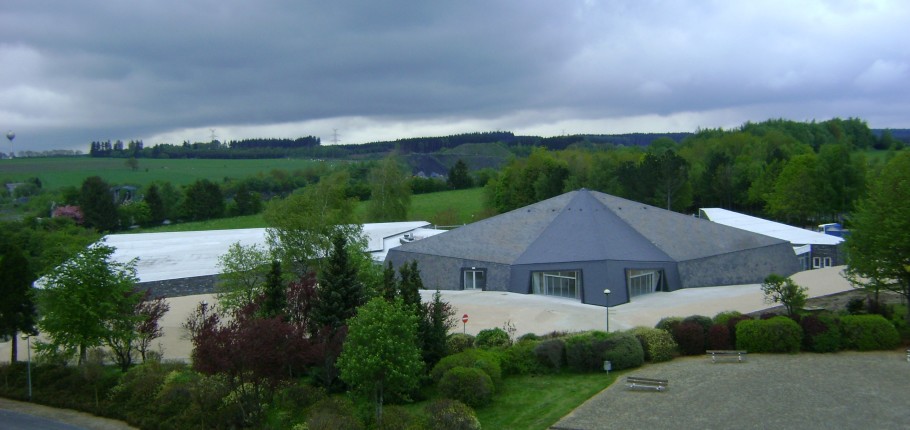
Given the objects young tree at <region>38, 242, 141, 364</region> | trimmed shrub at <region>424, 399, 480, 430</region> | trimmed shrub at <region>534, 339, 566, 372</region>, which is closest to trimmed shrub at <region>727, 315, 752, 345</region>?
trimmed shrub at <region>534, 339, 566, 372</region>

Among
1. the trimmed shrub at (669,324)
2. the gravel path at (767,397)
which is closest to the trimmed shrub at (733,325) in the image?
the gravel path at (767,397)

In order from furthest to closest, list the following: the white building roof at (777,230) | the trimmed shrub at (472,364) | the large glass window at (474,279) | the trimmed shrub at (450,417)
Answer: the white building roof at (777,230), the large glass window at (474,279), the trimmed shrub at (472,364), the trimmed shrub at (450,417)

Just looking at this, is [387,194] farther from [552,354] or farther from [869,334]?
[869,334]

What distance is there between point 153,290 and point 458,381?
852 inches

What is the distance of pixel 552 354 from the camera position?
1947 cm

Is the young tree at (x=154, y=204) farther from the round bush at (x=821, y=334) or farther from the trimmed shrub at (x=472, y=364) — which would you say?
the round bush at (x=821, y=334)

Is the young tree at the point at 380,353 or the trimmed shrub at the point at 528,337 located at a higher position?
the young tree at the point at 380,353

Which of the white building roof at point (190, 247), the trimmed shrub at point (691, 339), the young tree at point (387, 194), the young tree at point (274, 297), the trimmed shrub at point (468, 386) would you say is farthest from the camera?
the young tree at point (387, 194)

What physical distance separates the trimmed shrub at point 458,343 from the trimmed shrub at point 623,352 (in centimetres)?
394

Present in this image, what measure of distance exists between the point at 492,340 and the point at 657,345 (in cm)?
469

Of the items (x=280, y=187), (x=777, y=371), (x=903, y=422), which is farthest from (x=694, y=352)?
(x=280, y=187)

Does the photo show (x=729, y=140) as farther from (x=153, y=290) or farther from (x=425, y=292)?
(x=153, y=290)

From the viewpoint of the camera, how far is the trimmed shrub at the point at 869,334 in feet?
64.2

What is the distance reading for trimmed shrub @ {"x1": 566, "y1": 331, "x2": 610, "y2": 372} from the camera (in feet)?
63.2
